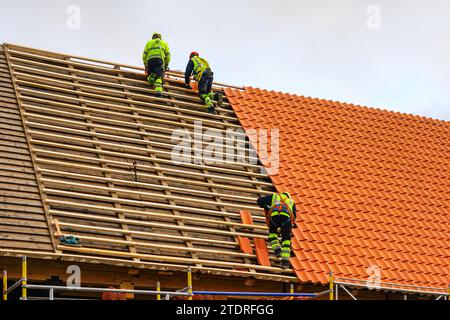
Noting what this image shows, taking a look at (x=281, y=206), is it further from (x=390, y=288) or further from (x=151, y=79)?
(x=151, y=79)

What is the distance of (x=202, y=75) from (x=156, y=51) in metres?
1.03

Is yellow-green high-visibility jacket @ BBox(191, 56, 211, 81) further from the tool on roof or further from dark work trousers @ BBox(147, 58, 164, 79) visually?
the tool on roof

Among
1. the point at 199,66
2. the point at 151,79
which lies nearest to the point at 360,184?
the point at 199,66

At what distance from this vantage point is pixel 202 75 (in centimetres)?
1973

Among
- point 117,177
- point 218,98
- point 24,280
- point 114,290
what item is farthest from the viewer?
point 218,98

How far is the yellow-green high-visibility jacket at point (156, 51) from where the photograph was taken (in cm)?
1930

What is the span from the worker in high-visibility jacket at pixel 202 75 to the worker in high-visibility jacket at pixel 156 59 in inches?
19.3

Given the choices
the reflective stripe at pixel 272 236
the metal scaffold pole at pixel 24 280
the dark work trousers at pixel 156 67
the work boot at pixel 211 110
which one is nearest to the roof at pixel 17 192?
the metal scaffold pole at pixel 24 280

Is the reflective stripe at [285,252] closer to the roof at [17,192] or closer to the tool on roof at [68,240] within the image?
the tool on roof at [68,240]

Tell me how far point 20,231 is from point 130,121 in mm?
4399

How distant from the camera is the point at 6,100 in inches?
689

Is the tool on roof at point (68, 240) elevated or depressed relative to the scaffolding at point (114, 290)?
elevated
